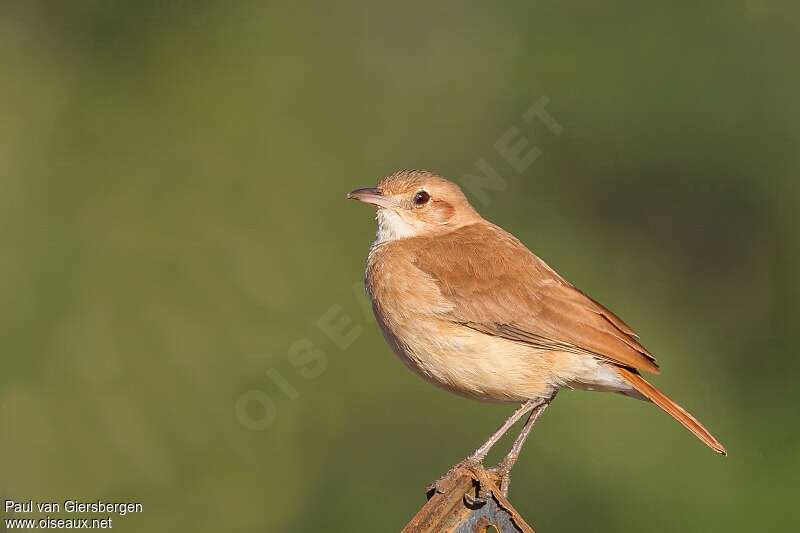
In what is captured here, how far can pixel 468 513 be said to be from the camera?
4.50 m

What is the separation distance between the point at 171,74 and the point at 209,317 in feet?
10.1

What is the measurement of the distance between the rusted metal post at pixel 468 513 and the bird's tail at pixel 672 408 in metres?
1.40

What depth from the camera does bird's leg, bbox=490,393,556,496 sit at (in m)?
6.07

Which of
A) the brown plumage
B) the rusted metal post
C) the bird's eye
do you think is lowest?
the rusted metal post

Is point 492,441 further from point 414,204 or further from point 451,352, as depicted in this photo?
point 414,204

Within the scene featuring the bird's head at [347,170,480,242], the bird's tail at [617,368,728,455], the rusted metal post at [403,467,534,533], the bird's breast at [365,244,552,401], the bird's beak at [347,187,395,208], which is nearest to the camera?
the rusted metal post at [403,467,534,533]

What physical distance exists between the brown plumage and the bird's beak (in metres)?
0.48

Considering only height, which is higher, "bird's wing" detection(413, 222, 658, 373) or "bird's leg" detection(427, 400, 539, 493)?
"bird's wing" detection(413, 222, 658, 373)

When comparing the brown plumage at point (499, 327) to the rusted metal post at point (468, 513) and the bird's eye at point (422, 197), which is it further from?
the rusted metal post at point (468, 513)

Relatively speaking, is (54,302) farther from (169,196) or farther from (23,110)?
(23,110)

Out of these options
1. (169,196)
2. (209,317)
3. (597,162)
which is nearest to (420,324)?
(209,317)

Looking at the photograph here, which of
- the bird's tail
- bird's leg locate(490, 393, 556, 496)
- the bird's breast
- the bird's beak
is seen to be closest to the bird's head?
the bird's beak

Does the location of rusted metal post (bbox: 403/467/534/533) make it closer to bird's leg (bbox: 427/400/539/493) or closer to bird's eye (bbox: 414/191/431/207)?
bird's leg (bbox: 427/400/539/493)

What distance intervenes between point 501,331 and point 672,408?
0.99m
